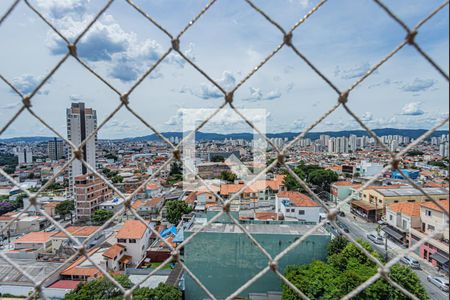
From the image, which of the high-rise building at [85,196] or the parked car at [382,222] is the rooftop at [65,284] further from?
the parked car at [382,222]

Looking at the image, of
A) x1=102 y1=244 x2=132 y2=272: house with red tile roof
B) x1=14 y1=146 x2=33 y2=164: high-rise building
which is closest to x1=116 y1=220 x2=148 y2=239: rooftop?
x1=102 y1=244 x2=132 y2=272: house with red tile roof

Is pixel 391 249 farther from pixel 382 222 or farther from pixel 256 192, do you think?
pixel 256 192

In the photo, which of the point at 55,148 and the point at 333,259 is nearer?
the point at 333,259

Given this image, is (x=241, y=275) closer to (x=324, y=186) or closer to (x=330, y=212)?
(x=330, y=212)

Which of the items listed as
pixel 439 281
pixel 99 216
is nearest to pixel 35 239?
pixel 99 216

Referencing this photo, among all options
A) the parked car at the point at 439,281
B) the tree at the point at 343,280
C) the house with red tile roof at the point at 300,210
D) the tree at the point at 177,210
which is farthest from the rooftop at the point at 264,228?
the tree at the point at 177,210

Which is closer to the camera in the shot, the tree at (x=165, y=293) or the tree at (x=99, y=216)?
the tree at (x=165, y=293)

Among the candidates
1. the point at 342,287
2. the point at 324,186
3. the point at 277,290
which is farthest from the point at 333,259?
the point at 324,186
